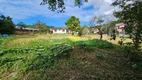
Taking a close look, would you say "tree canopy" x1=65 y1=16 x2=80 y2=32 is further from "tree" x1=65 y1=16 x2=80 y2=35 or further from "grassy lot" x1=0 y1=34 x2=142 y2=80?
"grassy lot" x1=0 y1=34 x2=142 y2=80

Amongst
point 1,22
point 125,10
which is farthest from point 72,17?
point 125,10

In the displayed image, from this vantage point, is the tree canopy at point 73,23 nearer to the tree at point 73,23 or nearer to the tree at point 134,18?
the tree at point 73,23

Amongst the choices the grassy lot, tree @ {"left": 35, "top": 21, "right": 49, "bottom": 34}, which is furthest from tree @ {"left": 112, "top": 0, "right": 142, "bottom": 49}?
tree @ {"left": 35, "top": 21, "right": 49, "bottom": 34}

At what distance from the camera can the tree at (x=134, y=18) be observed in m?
5.27

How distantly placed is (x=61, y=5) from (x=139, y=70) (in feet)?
9.89

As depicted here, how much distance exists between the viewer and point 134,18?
17.6ft

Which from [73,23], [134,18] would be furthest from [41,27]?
[134,18]

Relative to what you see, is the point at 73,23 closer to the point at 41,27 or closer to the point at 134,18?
the point at 41,27

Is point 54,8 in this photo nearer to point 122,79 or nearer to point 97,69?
point 97,69

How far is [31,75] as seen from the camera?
15.4ft

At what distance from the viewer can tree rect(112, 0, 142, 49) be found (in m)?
5.27

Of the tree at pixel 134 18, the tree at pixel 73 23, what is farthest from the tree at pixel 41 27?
the tree at pixel 134 18

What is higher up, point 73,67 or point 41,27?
point 41,27

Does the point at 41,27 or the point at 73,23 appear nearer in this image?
the point at 73,23
